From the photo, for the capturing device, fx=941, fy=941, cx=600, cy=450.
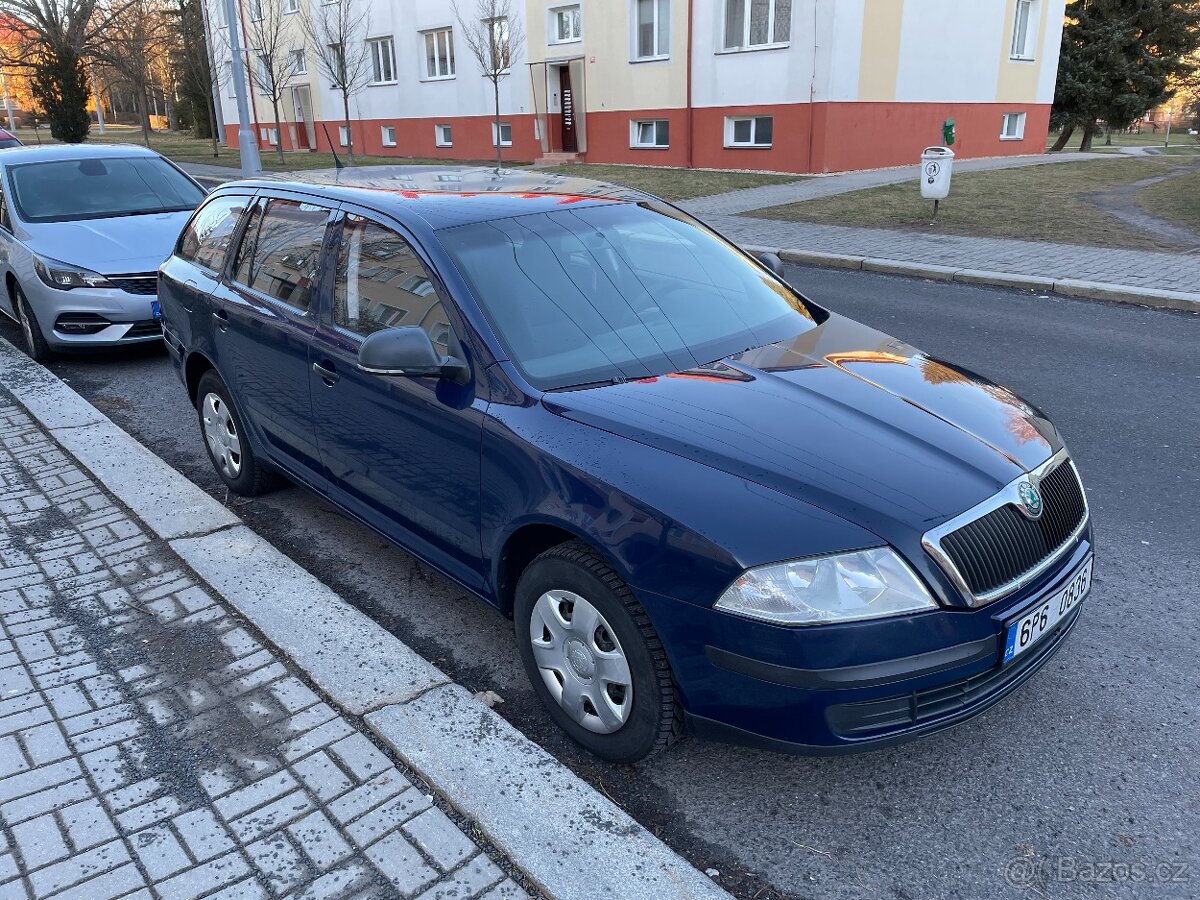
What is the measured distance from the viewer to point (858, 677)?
96.0 inches

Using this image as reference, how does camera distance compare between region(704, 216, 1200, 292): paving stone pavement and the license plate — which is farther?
region(704, 216, 1200, 292): paving stone pavement

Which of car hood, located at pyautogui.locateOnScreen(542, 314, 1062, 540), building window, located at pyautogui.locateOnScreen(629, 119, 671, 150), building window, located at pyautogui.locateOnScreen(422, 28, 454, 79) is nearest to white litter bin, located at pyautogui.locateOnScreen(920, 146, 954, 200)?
car hood, located at pyautogui.locateOnScreen(542, 314, 1062, 540)

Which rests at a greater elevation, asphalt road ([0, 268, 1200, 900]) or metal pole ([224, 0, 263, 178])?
metal pole ([224, 0, 263, 178])

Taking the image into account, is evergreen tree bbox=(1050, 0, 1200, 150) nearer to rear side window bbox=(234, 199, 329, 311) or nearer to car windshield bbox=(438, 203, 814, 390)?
car windshield bbox=(438, 203, 814, 390)

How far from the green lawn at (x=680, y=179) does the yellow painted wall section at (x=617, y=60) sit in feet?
7.73

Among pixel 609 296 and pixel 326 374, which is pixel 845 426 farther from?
pixel 326 374

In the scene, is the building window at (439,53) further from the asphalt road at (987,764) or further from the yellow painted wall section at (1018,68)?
the asphalt road at (987,764)

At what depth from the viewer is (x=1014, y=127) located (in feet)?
89.1

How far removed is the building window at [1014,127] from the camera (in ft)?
87.8

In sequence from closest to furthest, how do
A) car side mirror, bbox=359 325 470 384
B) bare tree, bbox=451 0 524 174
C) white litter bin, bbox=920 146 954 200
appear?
car side mirror, bbox=359 325 470 384
white litter bin, bbox=920 146 954 200
bare tree, bbox=451 0 524 174

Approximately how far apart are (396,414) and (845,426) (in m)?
1.63

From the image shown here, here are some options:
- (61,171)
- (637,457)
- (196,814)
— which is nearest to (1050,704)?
(637,457)

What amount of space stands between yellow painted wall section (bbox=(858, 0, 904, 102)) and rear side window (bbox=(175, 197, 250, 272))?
18938 millimetres

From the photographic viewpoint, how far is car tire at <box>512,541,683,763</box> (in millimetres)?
2695
